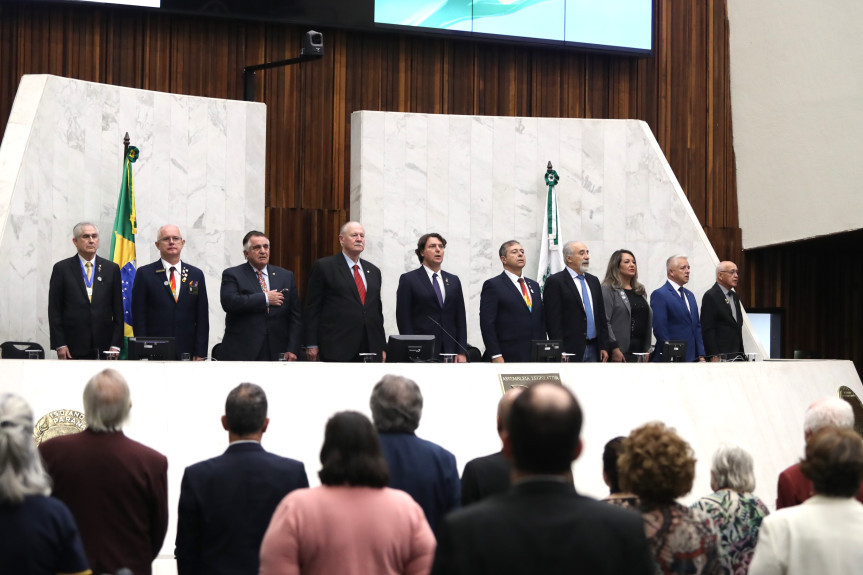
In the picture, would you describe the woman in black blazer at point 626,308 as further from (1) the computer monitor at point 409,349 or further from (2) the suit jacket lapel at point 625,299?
(1) the computer monitor at point 409,349

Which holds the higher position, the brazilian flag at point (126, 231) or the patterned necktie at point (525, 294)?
the brazilian flag at point (126, 231)

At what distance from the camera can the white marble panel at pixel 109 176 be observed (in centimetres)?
816

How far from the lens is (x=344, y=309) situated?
7.10 metres

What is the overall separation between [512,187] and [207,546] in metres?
7.46

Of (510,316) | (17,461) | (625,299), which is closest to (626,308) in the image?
(625,299)

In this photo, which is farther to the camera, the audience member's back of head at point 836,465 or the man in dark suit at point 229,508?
the man in dark suit at point 229,508

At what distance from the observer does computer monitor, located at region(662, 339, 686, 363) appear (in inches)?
290

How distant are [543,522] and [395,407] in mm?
1503

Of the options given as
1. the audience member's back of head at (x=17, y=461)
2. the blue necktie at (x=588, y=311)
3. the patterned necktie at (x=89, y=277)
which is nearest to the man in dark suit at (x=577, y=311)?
the blue necktie at (x=588, y=311)

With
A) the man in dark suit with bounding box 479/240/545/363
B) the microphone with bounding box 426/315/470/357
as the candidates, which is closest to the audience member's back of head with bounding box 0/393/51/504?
the microphone with bounding box 426/315/470/357

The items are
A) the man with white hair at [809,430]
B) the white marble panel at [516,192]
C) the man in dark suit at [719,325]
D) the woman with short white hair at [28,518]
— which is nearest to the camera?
the woman with short white hair at [28,518]

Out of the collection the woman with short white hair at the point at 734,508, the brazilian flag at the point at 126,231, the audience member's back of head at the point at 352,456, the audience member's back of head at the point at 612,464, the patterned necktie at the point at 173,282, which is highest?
the brazilian flag at the point at 126,231

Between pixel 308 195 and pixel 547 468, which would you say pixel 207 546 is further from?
pixel 308 195

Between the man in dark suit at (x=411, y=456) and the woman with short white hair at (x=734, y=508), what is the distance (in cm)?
73
